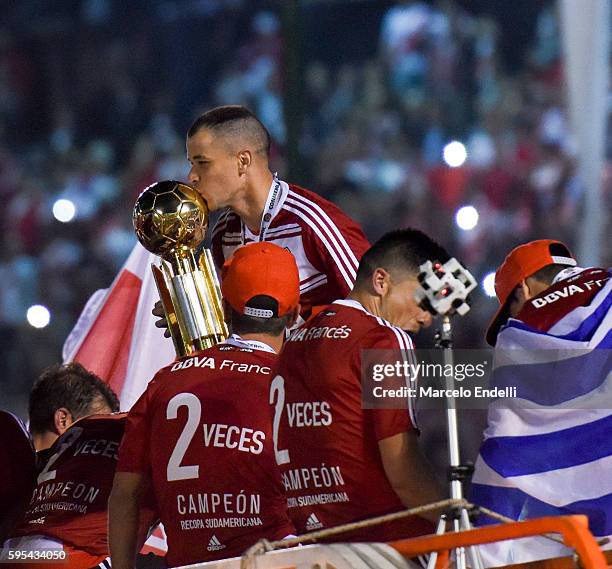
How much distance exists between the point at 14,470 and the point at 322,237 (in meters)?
1.45

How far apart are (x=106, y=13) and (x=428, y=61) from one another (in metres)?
3.58

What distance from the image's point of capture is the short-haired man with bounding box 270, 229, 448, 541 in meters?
4.06

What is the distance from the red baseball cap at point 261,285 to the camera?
4.61 m

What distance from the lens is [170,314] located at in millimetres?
5402

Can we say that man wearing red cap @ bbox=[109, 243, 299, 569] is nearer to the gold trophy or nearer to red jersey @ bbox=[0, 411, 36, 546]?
the gold trophy

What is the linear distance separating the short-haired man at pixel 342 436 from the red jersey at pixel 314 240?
108 centimetres

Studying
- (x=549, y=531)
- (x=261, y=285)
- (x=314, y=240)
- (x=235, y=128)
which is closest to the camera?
(x=549, y=531)

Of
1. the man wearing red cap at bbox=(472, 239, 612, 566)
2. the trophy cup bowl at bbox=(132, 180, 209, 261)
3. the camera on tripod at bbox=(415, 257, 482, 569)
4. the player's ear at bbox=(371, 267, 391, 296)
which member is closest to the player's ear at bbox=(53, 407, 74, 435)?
the trophy cup bowl at bbox=(132, 180, 209, 261)

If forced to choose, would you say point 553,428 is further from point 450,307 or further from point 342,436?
point 450,307

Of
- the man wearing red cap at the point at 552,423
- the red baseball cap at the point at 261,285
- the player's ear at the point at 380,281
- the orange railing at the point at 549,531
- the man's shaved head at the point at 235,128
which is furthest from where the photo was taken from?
the man's shaved head at the point at 235,128

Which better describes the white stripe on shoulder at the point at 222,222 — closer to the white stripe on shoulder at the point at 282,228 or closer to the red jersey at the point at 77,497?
the white stripe on shoulder at the point at 282,228

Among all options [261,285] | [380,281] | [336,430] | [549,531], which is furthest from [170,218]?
[549,531]

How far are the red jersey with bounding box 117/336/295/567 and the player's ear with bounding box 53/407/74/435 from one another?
3.53 ft

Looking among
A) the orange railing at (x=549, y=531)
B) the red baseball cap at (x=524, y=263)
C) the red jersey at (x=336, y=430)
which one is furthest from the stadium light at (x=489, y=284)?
the orange railing at (x=549, y=531)
